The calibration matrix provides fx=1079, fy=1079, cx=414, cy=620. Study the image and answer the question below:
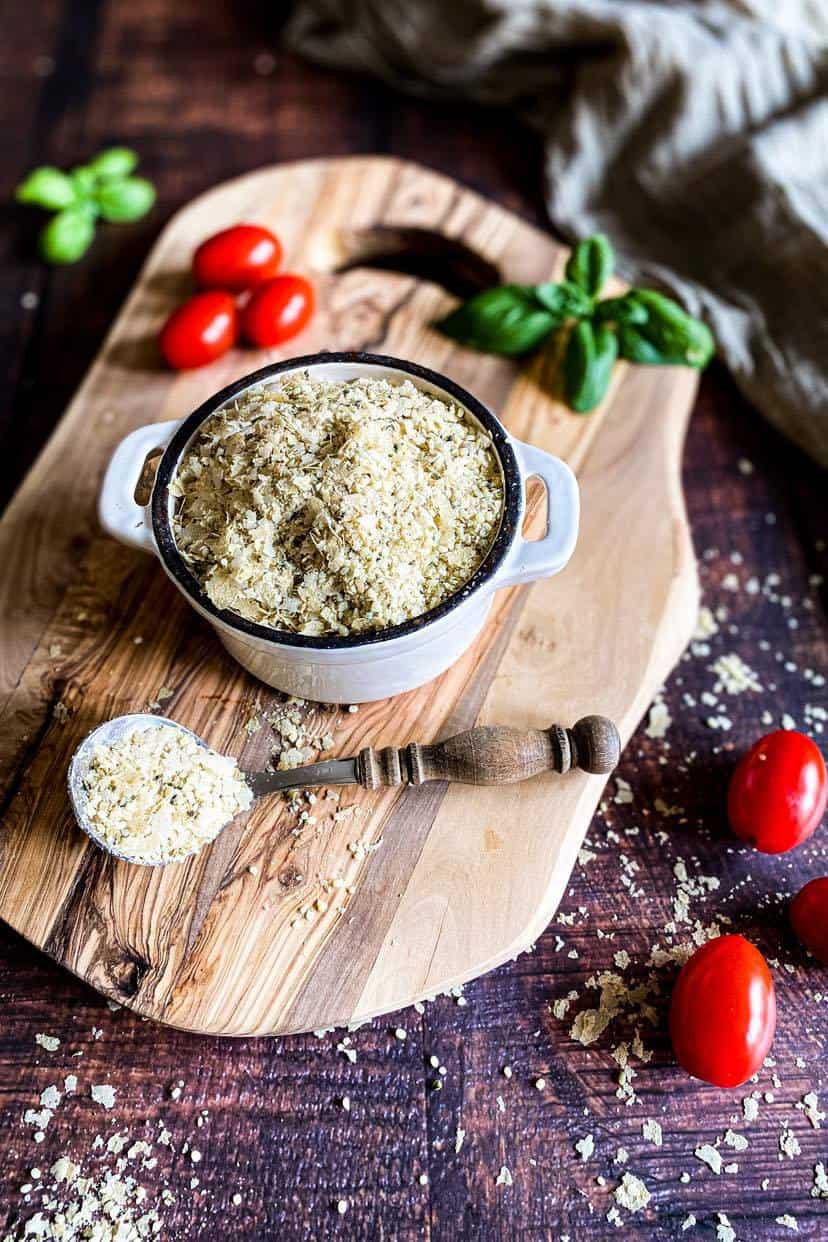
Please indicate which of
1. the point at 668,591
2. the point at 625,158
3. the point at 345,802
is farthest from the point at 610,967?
the point at 625,158

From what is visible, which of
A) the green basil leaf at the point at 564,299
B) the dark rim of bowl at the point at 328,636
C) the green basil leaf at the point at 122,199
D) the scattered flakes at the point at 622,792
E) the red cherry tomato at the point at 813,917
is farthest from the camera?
the green basil leaf at the point at 122,199

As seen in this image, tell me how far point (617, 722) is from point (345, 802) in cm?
51

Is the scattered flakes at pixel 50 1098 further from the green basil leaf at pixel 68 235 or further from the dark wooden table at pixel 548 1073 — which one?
the green basil leaf at pixel 68 235

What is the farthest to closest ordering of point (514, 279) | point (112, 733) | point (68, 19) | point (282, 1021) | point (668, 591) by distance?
point (68, 19), point (514, 279), point (668, 591), point (112, 733), point (282, 1021)

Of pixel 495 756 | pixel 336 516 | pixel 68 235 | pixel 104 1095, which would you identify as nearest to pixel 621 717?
pixel 495 756

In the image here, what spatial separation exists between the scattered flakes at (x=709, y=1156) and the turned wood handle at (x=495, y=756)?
0.63 metres

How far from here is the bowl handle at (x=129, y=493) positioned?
1818 mm

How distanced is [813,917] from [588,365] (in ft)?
3.81

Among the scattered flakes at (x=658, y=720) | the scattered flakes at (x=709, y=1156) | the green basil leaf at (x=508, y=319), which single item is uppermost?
the green basil leaf at (x=508, y=319)

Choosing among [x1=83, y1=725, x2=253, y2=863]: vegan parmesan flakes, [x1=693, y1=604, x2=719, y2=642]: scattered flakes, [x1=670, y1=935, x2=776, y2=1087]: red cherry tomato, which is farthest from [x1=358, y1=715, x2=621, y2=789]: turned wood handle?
[x1=693, y1=604, x2=719, y2=642]: scattered flakes

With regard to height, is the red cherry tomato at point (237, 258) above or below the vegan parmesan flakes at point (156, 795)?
above

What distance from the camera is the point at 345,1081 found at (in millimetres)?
1812

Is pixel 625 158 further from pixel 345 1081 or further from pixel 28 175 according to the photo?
pixel 345 1081

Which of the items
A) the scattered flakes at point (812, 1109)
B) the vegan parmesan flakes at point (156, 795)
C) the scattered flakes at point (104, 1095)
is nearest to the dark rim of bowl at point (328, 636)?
the vegan parmesan flakes at point (156, 795)
